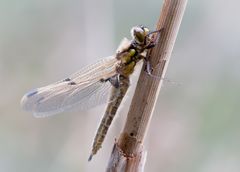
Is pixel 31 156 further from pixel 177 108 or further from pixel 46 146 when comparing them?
pixel 177 108

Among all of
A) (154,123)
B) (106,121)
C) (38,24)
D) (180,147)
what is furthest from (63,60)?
(106,121)

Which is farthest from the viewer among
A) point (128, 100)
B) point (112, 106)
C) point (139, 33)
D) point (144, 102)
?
point (128, 100)

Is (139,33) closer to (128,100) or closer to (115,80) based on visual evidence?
(115,80)

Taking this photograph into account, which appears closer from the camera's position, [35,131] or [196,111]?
[196,111]

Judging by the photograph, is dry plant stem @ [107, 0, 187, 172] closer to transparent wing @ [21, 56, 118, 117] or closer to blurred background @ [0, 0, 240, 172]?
transparent wing @ [21, 56, 118, 117]

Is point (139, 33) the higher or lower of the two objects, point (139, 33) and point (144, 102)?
the higher

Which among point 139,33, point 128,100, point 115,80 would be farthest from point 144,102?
point 128,100

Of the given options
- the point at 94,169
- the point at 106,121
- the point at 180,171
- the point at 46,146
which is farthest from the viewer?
the point at 46,146
